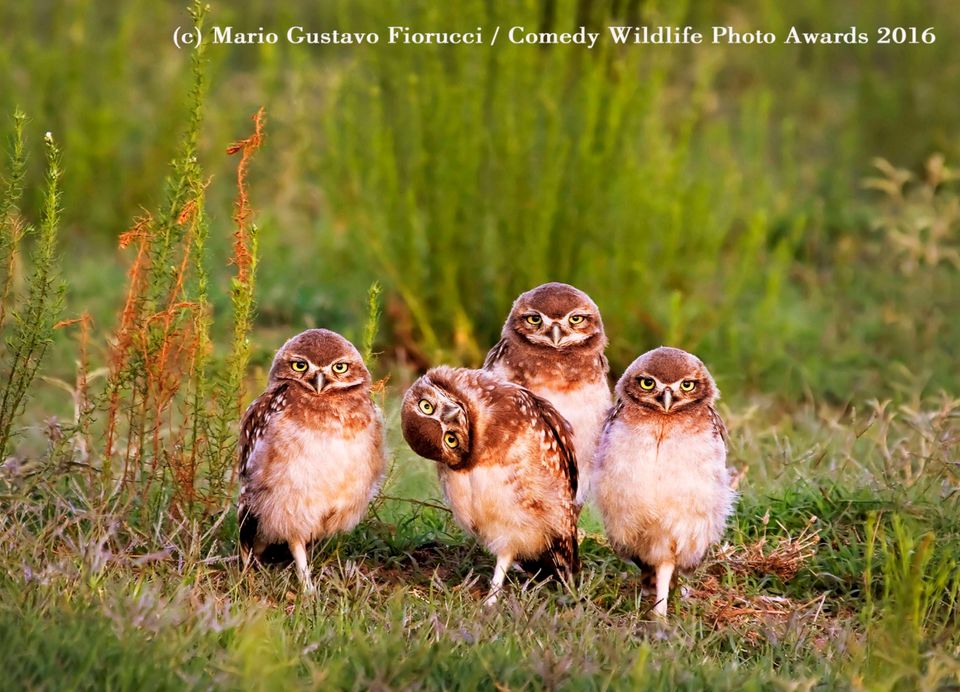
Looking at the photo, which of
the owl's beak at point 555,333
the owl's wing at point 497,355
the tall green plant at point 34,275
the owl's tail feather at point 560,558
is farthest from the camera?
the owl's wing at point 497,355

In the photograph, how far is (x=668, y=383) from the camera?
452 cm

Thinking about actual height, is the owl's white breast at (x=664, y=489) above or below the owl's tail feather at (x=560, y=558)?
above

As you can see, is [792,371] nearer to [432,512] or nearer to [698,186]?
[698,186]

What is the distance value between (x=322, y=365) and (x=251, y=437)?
39cm

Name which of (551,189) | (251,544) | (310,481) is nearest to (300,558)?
(251,544)

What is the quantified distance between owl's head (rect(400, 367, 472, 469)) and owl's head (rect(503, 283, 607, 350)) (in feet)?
3.00

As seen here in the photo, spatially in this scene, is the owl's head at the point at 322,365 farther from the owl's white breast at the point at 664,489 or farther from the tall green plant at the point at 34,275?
the owl's white breast at the point at 664,489

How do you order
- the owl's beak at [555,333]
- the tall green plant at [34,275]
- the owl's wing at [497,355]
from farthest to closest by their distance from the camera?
the owl's wing at [497,355]
the owl's beak at [555,333]
the tall green plant at [34,275]

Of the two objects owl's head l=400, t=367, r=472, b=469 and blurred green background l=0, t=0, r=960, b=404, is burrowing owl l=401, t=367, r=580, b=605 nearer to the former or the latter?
owl's head l=400, t=367, r=472, b=469

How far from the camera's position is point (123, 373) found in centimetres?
497

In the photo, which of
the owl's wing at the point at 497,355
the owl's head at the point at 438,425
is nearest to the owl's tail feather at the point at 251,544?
the owl's head at the point at 438,425

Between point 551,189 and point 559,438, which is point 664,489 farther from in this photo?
point 551,189

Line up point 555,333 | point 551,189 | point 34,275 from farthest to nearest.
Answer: point 551,189, point 555,333, point 34,275

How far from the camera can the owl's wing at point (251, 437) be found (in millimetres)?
4609
